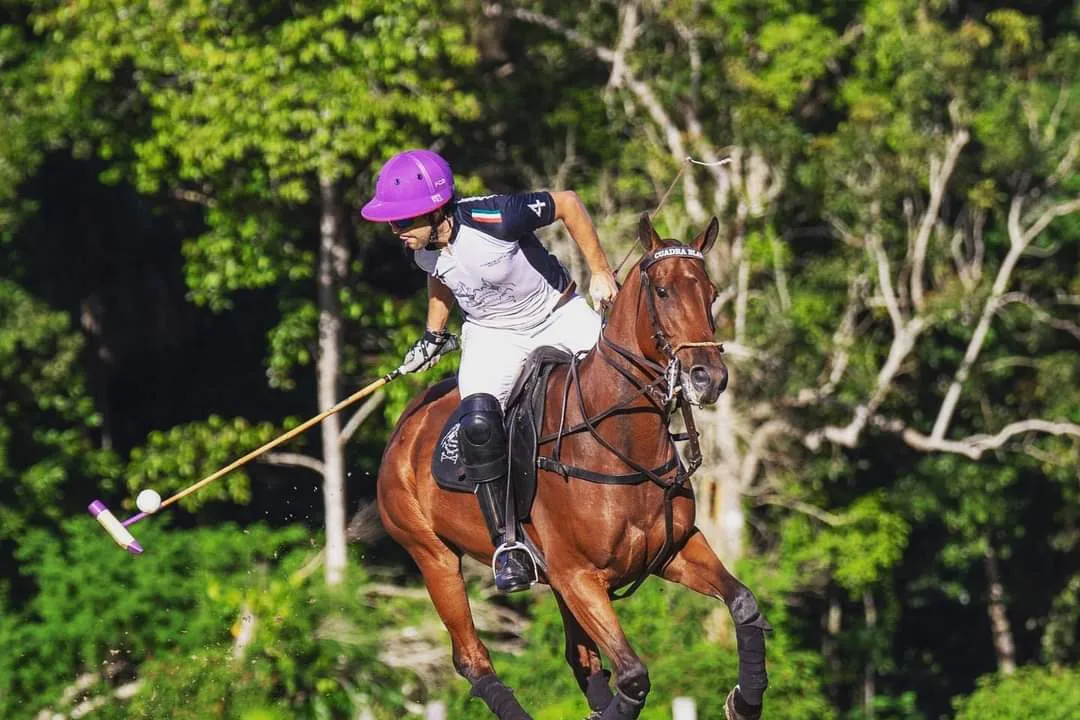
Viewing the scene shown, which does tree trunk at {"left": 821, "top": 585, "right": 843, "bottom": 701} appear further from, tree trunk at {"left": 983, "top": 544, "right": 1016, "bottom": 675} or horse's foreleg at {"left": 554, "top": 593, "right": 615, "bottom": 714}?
horse's foreleg at {"left": 554, "top": 593, "right": 615, "bottom": 714}

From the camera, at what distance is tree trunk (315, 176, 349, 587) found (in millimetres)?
20719

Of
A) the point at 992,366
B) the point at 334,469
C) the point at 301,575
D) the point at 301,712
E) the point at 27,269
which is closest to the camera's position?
the point at 301,712

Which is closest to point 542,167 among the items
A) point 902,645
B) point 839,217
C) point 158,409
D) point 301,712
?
point 839,217

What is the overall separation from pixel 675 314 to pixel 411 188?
1433 mm

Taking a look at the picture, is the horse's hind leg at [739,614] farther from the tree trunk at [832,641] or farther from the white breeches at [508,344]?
the tree trunk at [832,641]

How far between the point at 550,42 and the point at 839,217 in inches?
148

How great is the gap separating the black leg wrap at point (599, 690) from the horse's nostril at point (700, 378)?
83.5 inches

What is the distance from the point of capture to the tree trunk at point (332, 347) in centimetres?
2072

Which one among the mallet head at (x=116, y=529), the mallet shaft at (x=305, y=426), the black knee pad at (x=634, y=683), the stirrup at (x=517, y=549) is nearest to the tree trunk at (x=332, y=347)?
the mallet shaft at (x=305, y=426)

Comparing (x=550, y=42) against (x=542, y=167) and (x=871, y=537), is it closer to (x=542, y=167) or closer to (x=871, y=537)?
(x=542, y=167)

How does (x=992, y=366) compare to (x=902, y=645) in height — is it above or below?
above

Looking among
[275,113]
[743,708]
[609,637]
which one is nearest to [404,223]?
[609,637]

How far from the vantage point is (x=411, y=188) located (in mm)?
8734

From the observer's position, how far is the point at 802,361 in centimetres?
2200
